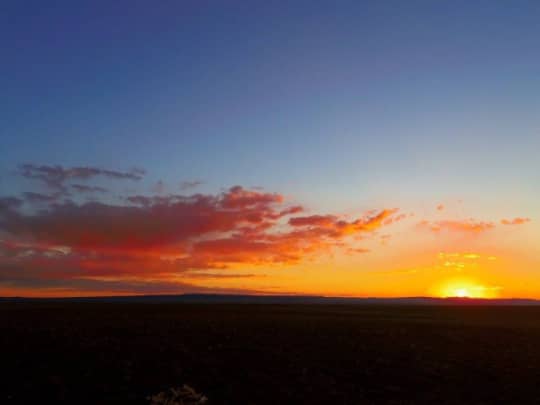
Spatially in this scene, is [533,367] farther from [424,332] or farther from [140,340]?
[140,340]

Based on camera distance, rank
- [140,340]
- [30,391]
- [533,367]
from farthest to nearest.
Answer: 1. [140,340]
2. [533,367]
3. [30,391]

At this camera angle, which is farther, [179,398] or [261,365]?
[261,365]

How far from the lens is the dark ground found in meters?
20.5

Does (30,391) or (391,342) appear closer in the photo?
(30,391)

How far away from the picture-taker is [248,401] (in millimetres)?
19781

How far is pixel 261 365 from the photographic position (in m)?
24.0

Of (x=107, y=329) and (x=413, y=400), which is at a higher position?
(x=107, y=329)

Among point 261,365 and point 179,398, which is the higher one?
point 261,365

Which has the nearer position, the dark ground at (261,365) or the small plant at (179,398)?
the small plant at (179,398)

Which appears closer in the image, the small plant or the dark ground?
the small plant

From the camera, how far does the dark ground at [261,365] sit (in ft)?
67.2

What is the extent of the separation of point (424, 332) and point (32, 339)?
79.1 ft

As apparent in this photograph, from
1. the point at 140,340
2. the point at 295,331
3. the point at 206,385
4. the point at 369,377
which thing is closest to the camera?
the point at 206,385

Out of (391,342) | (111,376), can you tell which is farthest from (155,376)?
(391,342)
